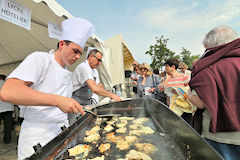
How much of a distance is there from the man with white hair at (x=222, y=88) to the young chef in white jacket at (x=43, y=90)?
4.60 feet

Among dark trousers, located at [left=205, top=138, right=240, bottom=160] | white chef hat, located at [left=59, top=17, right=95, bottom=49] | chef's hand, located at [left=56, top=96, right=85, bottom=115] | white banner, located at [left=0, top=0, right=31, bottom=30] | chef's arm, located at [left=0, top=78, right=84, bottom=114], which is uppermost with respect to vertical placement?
white banner, located at [left=0, top=0, right=31, bottom=30]

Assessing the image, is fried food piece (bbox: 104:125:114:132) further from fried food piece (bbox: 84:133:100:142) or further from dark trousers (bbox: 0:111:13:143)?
dark trousers (bbox: 0:111:13:143)

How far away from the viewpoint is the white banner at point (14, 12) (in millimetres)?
2045

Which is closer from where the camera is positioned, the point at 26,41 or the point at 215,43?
the point at 215,43

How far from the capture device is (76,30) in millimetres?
1846

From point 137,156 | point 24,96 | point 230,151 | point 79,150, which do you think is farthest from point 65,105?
point 230,151

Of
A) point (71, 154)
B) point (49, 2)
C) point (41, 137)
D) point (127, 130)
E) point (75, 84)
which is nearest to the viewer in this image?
point (71, 154)

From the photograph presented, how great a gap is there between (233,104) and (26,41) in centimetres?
526

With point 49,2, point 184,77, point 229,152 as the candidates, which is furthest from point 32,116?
point 184,77

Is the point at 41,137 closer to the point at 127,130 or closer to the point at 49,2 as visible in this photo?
the point at 127,130

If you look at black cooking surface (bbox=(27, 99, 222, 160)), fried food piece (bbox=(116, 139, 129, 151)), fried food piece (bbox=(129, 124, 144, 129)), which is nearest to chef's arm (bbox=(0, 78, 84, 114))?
black cooking surface (bbox=(27, 99, 222, 160))

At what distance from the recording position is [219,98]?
4.89ft

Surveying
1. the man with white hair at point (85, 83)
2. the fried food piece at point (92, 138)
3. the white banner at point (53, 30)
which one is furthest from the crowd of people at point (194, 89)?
the white banner at point (53, 30)

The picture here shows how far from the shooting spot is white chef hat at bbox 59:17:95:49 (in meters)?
1.74
